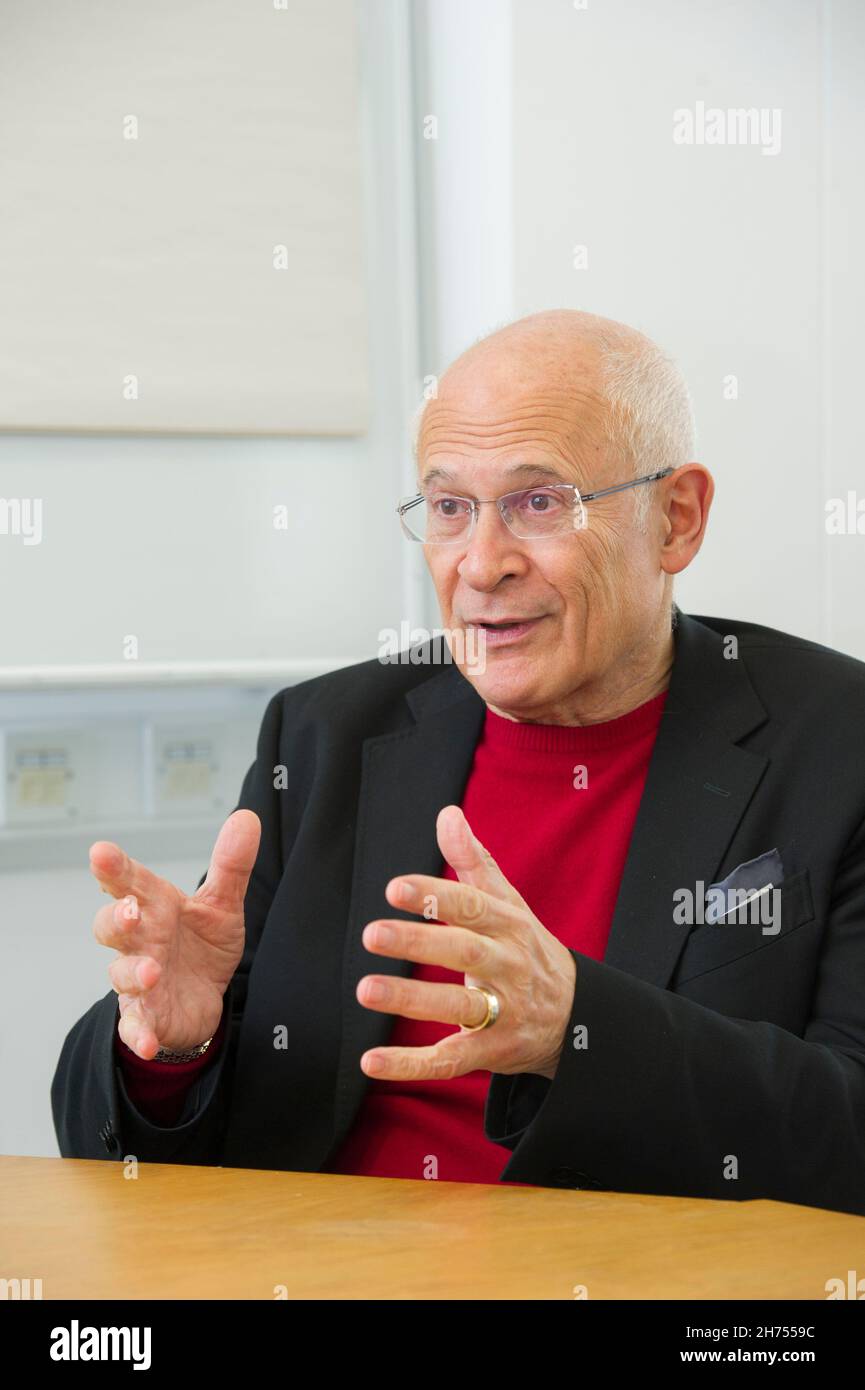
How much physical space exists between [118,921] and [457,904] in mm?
342

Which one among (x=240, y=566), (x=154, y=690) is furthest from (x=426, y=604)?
(x=154, y=690)

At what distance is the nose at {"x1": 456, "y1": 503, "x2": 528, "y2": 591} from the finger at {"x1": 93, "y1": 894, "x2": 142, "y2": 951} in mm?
572

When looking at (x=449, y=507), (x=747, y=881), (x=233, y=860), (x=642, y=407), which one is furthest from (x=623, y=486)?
(x=233, y=860)

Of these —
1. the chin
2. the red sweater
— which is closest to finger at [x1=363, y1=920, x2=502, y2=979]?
the red sweater

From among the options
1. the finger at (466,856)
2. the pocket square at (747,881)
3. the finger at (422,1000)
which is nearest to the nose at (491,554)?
the pocket square at (747,881)

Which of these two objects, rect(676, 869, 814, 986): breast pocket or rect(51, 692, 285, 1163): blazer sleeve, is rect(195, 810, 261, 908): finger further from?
rect(676, 869, 814, 986): breast pocket

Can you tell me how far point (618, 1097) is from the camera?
1.16 metres

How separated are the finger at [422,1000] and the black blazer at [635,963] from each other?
0.10 meters

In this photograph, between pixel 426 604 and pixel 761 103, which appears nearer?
pixel 761 103

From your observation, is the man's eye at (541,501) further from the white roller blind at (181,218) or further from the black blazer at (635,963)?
the white roller blind at (181,218)

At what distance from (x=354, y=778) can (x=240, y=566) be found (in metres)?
0.76

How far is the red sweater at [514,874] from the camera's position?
1455mm

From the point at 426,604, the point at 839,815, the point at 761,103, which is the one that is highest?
the point at 761,103

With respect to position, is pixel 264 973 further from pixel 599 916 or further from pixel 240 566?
pixel 240 566
